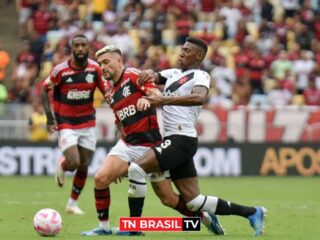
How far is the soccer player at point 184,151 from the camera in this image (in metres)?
11.5

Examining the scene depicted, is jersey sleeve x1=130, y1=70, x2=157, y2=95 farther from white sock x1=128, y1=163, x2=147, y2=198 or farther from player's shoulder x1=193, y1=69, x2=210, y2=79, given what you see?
white sock x1=128, y1=163, x2=147, y2=198

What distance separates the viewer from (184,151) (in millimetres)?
11648

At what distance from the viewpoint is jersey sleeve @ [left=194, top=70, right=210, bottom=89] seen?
11445 mm

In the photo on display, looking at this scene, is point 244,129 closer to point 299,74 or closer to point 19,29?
point 299,74

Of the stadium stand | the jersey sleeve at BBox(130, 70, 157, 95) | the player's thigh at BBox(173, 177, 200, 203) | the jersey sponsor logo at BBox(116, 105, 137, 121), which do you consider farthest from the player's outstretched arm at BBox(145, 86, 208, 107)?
the stadium stand

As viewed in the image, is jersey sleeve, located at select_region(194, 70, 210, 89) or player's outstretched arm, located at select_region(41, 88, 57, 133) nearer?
jersey sleeve, located at select_region(194, 70, 210, 89)

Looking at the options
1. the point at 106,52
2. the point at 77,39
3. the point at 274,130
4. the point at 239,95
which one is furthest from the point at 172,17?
the point at 106,52

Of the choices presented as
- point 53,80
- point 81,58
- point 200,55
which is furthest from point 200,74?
point 53,80

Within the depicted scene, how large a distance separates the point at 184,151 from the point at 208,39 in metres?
16.1

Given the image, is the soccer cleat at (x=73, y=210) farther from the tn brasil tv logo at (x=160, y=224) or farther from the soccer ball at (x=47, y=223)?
the tn brasil tv logo at (x=160, y=224)

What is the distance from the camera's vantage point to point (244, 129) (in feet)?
79.1

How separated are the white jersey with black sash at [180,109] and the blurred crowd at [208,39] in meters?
12.9

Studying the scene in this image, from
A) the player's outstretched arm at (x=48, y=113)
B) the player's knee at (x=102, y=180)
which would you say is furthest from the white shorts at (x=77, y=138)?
the player's knee at (x=102, y=180)

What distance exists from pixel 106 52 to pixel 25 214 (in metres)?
3.91
